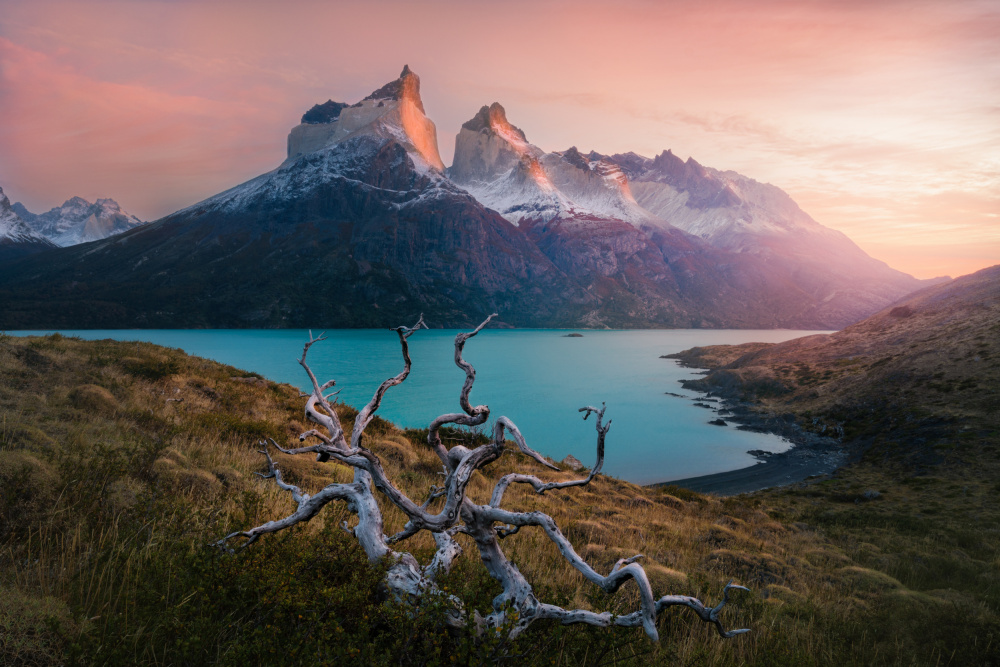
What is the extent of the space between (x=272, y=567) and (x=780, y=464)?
41.0m

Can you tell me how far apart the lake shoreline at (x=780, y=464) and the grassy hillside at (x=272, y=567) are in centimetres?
1604

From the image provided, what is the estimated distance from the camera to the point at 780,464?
36.1 metres

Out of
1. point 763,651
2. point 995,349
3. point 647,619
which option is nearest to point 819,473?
point 995,349

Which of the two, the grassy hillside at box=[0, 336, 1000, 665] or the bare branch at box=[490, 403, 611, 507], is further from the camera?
the bare branch at box=[490, 403, 611, 507]

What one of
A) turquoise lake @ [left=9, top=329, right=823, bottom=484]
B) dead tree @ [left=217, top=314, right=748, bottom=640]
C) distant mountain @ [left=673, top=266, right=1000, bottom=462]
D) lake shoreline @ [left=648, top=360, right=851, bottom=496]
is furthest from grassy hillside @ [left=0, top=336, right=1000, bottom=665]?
distant mountain @ [left=673, top=266, right=1000, bottom=462]

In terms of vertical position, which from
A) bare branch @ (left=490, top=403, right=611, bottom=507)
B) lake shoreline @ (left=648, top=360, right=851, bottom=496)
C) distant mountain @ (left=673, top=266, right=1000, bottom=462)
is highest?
bare branch @ (left=490, top=403, right=611, bottom=507)

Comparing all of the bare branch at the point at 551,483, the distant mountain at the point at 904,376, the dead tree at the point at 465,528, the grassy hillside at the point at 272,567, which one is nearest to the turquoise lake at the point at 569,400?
the distant mountain at the point at 904,376

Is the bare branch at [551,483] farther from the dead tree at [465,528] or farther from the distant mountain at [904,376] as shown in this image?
the distant mountain at [904,376]

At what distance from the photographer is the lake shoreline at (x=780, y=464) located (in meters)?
31.6

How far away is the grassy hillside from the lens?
11.7 feet

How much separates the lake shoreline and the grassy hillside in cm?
1604

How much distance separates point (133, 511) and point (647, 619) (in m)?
5.80

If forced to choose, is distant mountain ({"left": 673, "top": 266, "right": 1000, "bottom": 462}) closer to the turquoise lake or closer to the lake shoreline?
the lake shoreline

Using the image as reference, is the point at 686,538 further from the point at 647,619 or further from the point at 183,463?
the point at 183,463
